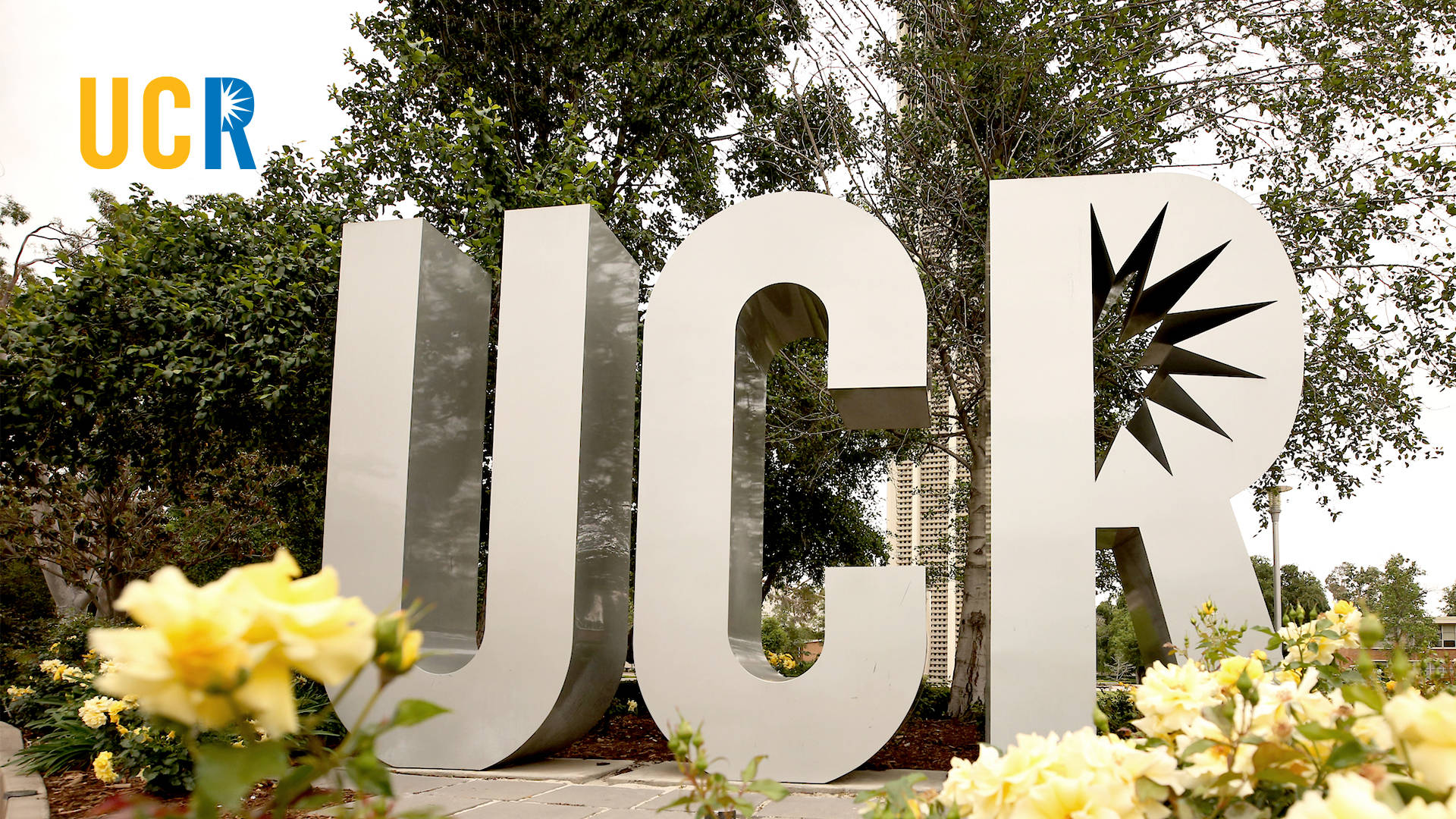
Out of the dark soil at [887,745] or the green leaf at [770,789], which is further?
the dark soil at [887,745]

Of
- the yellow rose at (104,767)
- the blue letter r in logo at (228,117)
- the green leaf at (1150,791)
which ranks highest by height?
the blue letter r in logo at (228,117)

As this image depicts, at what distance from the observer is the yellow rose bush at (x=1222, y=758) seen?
867 mm

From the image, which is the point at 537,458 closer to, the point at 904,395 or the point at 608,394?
the point at 608,394

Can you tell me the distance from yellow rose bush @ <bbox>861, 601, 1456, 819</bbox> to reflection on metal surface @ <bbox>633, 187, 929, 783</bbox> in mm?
3860

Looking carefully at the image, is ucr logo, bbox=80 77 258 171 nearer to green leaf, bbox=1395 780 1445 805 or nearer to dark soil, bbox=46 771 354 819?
dark soil, bbox=46 771 354 819

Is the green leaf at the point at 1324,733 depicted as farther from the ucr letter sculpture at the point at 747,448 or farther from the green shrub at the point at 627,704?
the green shrub at the point at 627,704

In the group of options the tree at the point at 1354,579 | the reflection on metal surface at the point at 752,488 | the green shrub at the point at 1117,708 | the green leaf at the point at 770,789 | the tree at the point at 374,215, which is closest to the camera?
the green leaf at the point at 770,789

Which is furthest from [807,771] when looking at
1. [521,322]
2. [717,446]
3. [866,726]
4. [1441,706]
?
[1441,706]

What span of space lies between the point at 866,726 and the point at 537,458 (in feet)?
8.49

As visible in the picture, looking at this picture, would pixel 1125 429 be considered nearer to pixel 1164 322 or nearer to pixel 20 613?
pixel 1164 322

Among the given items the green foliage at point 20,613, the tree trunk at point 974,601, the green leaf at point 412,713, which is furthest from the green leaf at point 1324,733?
the green foliage at point 20,613

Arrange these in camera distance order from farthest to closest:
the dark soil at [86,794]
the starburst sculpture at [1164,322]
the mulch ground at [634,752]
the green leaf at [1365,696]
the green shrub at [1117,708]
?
the green shrub at [1117,708], the starburst sculpture at [1164,322], the mulch ground at [634,752], the dark soil at [86,794], the green leaf at [1365,696]

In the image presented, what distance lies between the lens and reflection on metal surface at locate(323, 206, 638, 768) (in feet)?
18.8

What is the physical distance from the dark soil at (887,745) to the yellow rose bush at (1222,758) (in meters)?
4.33
